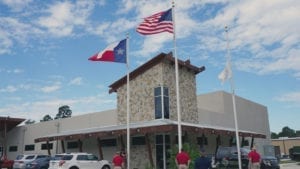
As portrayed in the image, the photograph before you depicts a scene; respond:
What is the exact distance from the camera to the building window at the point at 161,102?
2823 cm

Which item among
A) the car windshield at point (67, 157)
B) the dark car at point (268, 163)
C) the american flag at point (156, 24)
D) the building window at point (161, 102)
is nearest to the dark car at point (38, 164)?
the car windshield at point (67, 157)

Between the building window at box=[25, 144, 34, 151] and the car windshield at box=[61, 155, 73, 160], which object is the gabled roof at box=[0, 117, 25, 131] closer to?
the building window at box=[25, 144, 34, 151]

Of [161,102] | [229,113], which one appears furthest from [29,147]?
[229,113]

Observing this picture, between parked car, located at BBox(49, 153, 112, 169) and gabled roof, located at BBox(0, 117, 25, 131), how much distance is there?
2223 cm

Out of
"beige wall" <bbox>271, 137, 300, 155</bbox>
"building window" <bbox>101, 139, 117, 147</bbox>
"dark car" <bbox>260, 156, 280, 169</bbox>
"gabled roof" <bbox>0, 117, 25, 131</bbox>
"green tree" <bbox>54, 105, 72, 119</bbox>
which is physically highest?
"green tree" <bbox>54, 105, 72, 119</bbox>

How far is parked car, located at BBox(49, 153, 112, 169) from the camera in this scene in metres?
22.8

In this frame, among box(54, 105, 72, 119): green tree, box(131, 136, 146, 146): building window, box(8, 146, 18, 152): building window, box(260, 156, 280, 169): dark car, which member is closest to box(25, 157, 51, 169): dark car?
box(131, 136, 146, 146): building window

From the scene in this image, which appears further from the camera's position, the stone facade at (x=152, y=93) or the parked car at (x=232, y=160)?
the stone facade at (x=152, y=93)

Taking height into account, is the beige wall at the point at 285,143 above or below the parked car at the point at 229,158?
above

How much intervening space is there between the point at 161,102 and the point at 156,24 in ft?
34.5

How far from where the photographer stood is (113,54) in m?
20.8

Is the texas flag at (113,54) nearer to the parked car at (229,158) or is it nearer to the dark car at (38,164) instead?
the parked car at (229,158)

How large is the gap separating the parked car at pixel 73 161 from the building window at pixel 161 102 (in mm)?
6332

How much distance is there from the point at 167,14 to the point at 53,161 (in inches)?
461
